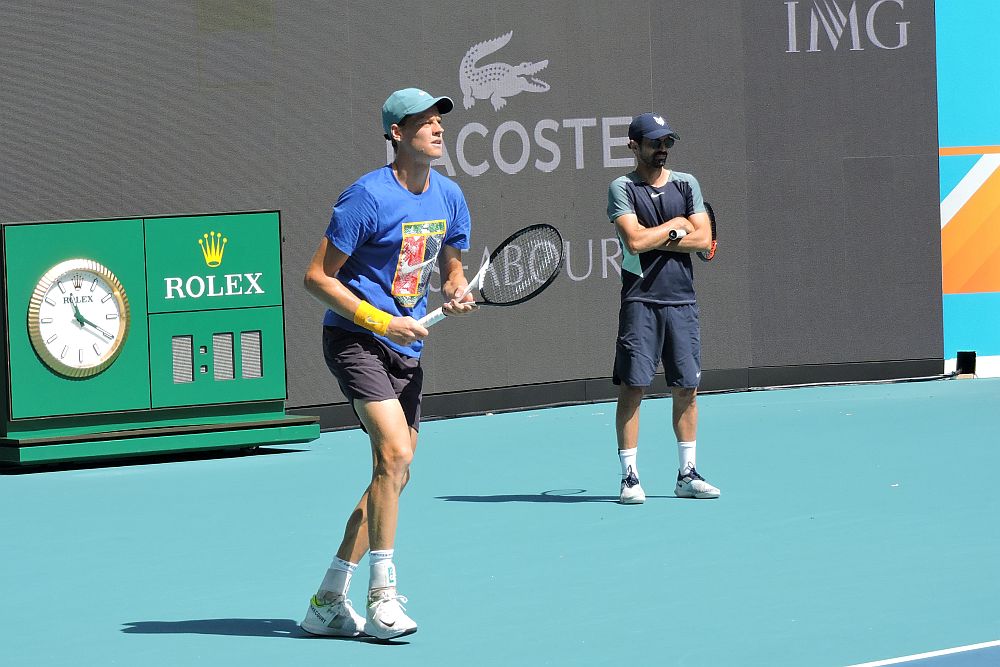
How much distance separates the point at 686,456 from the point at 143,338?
3.93 m

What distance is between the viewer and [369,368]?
6.45m

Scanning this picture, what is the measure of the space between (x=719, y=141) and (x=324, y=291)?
8.95 m

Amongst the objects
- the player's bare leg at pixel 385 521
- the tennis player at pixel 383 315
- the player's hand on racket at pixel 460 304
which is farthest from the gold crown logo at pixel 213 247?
the player's bare leg at pixel 385 521

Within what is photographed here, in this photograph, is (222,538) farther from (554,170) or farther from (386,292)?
(554,170)

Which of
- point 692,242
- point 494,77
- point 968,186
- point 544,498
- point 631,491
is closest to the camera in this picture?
point 631,491

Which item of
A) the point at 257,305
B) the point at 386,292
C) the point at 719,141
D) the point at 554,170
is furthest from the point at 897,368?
the point at 386,292

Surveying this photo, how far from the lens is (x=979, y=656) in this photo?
19.0ft

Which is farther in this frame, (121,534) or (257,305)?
(257,305)

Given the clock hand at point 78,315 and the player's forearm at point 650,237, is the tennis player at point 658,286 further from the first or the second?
the clock hand at point 78,315

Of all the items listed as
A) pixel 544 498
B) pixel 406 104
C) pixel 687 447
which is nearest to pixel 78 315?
pixel 544 498

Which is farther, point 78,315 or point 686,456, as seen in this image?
point 78,315

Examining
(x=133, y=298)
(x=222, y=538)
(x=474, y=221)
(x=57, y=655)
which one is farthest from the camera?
(x=474, y=221)

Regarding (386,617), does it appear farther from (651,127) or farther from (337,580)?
(651,127)

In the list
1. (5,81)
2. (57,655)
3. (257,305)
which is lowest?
(57,655)
